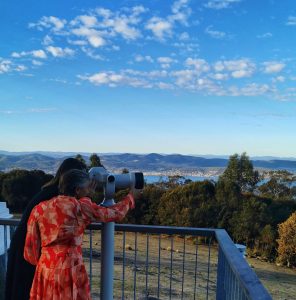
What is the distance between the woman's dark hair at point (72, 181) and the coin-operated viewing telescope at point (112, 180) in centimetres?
12

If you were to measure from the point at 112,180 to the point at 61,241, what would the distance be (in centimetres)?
46

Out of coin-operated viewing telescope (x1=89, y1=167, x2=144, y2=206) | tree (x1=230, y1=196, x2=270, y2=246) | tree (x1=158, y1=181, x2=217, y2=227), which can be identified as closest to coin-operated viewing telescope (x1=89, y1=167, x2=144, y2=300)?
coin-operated viewing telescope (x1=89, y1=167, x2=144, y2=206)

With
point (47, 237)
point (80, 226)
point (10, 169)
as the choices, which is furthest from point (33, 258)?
point (10, 169)

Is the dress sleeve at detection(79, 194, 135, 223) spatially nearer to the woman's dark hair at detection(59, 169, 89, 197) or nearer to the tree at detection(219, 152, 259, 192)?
the woman's dark hair at detection(59, 169, 89, 197)

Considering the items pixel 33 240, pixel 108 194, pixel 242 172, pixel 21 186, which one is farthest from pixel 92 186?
pixel 242 172

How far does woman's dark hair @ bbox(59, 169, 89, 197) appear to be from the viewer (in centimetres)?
243

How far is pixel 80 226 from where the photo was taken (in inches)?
96.9

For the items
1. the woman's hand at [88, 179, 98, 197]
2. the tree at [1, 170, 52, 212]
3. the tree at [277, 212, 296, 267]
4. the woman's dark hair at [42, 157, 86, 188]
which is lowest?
the tree at [277, 212, 296, 267]

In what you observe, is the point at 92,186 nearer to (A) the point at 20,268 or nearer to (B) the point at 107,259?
(B) the point at 107,259

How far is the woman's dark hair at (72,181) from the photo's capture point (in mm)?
2434

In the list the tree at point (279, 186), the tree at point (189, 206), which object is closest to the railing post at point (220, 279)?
the tree at point (189, 206)

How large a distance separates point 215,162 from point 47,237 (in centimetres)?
5057

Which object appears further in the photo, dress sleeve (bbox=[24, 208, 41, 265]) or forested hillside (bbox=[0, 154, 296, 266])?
forested hillside (bbox=[0, 154, 296, 266])

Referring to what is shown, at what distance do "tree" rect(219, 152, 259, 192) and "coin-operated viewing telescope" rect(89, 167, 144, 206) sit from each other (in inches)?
1013
